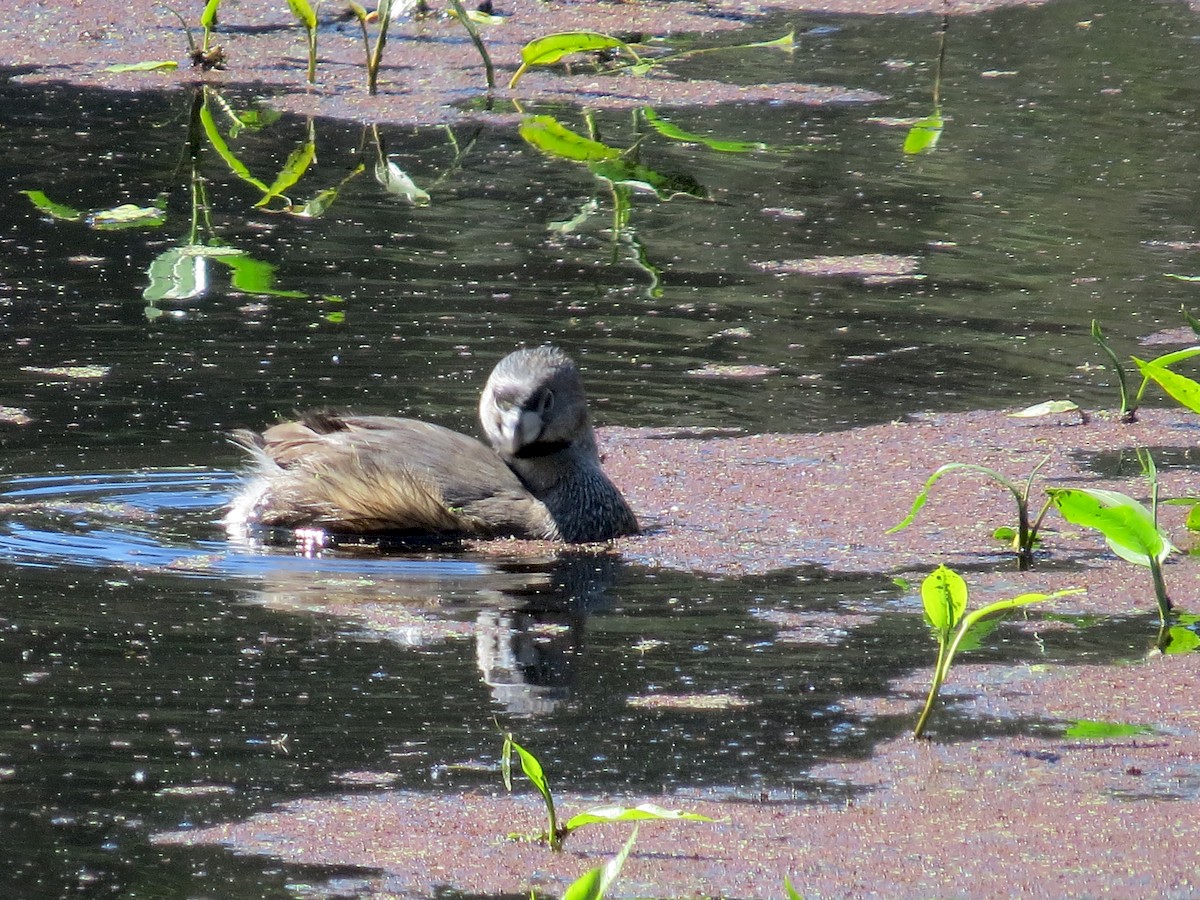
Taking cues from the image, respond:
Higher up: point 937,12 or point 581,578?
point 937,12

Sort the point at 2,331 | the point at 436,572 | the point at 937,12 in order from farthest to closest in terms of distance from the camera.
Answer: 1. the point at 937,12
2. the point at 2,331
3. the point at 436,572

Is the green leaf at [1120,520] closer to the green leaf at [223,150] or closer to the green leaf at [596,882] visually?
the green leaf at [596,882]

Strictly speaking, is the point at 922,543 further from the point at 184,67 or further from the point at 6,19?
the point at 6,19

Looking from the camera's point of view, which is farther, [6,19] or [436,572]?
[6,19]

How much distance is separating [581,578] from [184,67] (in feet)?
26.3

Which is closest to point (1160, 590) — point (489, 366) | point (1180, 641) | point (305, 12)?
point (1180, 641)

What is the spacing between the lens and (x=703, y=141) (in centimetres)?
1154

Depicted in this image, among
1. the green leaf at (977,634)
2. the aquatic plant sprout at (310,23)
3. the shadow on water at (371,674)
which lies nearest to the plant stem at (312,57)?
the aquatic plant sprout at (310,23)

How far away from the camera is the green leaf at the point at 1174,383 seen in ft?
18.4

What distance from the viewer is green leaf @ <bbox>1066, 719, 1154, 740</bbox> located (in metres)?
4.55

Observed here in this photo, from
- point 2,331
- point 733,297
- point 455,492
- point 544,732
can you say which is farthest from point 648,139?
point 544,732

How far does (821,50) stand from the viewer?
14.2 metres

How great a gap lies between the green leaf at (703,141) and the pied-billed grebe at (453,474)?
16.2 ft

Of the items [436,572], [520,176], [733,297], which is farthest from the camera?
[520,176]
